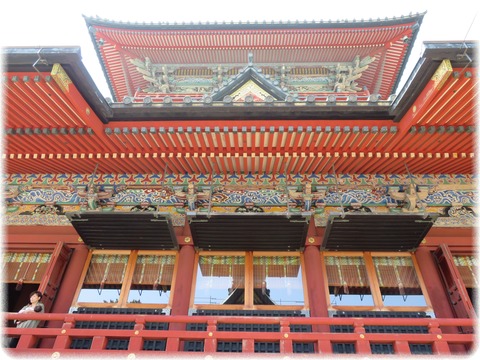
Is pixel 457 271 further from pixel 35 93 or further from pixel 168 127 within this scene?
pixel 35 93

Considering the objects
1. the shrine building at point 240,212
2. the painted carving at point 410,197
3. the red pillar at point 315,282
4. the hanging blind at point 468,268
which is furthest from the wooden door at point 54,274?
the hanging blind at point 468,268

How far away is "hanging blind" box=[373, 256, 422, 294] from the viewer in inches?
314

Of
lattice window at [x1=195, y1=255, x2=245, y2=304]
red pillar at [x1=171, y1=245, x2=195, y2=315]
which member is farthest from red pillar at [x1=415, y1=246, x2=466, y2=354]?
red pillar at [x1=171, y1=245, x2=195, y2=315]

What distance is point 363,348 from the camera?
18.6 feet

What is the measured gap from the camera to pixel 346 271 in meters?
8.24

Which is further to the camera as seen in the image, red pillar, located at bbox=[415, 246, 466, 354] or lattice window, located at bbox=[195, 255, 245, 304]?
lattice window, located at bbox=[195, 255, 245, 304]

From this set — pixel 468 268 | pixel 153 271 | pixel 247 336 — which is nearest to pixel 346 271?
pixel 468 268

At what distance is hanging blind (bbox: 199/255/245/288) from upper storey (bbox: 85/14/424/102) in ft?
22.0

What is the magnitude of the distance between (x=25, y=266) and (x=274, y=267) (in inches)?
241

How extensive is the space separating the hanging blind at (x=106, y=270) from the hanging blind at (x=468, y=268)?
7997mm

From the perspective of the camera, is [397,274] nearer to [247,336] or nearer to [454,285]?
[454,285]

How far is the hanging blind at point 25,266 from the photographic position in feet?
27.2

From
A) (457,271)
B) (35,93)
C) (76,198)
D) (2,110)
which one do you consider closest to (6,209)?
(76,198)

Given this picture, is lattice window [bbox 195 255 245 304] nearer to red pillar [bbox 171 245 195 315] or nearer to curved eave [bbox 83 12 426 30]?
red pillar [bbox 171 245 195 315]
